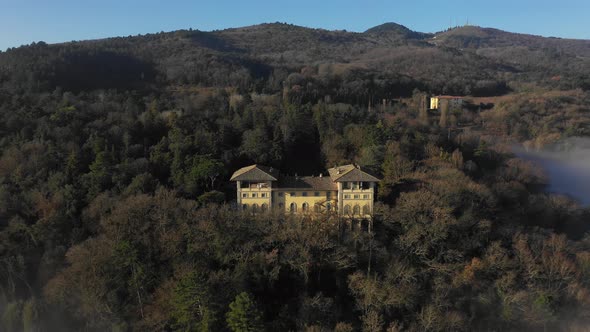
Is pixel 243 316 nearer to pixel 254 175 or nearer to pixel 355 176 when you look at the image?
pixel 254 175

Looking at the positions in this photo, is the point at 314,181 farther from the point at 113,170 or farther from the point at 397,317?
the point at 113,170

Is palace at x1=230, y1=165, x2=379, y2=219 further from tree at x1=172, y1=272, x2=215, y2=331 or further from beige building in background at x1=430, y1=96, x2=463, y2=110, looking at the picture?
beige building in background at x1=430, y1=96, x2=463, y2=110

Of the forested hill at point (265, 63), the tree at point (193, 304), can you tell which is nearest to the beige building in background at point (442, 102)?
the forested hill at point (265, 63)

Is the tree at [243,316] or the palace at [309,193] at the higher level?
the palace at [309,193]

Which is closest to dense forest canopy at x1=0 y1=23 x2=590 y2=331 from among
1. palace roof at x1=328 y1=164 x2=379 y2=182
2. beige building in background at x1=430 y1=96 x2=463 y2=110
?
palace roof at x1=328 y1=164 x2=379 y2=182

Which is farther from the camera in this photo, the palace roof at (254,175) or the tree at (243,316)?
the palace roof at (254,175)

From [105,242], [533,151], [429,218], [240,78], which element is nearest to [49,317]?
[105,242]

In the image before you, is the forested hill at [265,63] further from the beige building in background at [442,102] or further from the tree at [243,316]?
the tree at [243,316]
